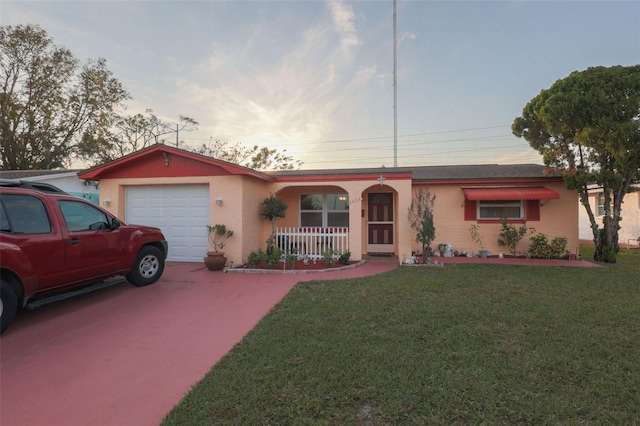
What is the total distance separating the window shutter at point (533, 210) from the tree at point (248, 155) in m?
21.2

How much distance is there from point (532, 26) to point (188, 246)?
1398cm

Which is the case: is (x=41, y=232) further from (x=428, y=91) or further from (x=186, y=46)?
(x=428, y=91)

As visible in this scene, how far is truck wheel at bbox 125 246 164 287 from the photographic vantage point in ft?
20.0

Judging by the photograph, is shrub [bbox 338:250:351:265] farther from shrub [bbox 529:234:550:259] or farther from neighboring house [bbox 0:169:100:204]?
neighboring house [bbox 0:169:100:204]

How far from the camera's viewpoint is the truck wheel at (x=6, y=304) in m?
3.68

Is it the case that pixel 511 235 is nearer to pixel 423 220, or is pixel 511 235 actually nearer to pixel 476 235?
pixel 476 235

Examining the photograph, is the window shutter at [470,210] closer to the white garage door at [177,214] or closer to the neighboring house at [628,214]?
the neighboring house at [628,214]

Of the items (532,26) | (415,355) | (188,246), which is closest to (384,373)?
(415,355)

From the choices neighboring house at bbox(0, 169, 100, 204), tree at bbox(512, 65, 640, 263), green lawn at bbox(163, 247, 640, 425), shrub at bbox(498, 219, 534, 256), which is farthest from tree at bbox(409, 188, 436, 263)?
neighboring house at bbox(0, 169, 100, 204)

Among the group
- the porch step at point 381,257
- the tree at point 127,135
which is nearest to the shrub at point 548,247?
the porch step at point 381,257

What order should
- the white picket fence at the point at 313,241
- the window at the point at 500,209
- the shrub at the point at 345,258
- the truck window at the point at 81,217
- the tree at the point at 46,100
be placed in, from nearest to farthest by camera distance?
the truck window at the point at 81,217 < the shrub at the point at 345,258 < the white picket fence at the point at 313,241 < the window at the point at 500,209 < the tree at the point at 46,100

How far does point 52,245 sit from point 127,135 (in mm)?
22933

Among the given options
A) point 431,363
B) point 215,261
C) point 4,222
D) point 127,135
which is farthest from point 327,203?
point 127,135

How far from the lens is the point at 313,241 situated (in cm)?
955
